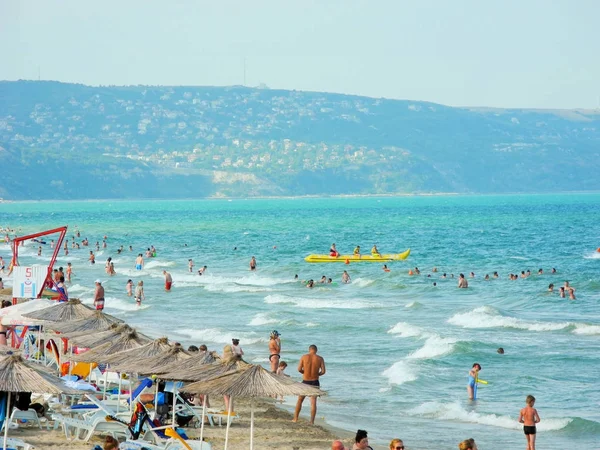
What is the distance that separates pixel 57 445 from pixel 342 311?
22871mm

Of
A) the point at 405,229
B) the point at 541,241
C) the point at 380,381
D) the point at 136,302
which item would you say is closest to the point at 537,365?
the point at 380,381

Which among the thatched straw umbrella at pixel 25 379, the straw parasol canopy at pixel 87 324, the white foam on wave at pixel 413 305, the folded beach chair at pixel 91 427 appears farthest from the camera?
the white foam on wave at pixel 413 305

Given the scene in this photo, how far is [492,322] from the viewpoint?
32.6 m

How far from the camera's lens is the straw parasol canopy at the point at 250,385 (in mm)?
12867

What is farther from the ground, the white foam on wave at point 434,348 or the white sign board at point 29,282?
the white sign board at point 29,282

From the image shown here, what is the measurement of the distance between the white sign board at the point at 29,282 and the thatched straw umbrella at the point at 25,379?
9577 millimetres

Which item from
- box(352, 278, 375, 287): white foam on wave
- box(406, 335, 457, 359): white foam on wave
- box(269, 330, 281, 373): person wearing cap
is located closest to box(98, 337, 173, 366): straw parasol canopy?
box(269, 330, 281, 373): person wearing cap

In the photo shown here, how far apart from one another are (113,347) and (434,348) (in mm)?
12114

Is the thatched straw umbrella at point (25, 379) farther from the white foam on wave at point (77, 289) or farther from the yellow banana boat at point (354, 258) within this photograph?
the yellow banana boat at point (354, 258)

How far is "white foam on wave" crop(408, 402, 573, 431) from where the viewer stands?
1830 cm

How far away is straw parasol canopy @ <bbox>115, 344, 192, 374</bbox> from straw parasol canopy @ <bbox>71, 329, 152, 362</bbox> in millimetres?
1026

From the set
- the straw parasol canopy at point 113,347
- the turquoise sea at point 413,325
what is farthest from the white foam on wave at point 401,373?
the straw parasol canopy at point 113,347

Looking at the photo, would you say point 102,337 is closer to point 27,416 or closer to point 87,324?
point 87,324

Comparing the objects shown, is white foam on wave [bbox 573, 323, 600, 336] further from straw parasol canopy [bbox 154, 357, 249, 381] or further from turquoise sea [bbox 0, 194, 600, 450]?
straw parasol canopy [bbox 154, 357, 249, 381]
